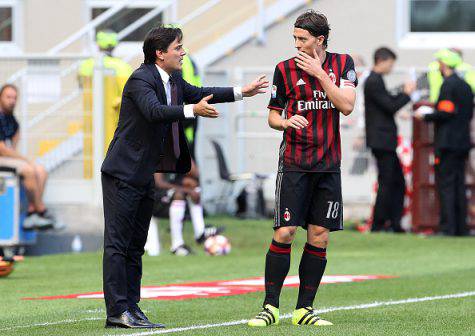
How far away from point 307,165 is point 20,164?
339 inches

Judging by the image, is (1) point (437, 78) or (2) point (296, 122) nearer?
(2) point (296, 122)

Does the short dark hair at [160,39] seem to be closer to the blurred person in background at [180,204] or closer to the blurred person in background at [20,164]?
the blurred person in background at [180,204]

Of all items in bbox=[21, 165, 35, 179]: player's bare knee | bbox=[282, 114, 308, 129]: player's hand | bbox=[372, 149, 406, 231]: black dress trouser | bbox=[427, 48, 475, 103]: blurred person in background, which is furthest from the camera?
bbox=[427, 48, 475, 103]: blurred person in background

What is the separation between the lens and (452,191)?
18094 millimetres

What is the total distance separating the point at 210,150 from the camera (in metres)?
20.3

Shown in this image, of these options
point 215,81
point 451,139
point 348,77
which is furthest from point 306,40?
point 215,81

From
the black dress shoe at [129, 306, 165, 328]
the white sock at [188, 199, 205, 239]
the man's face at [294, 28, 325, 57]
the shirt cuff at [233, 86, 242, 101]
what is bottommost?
the black dress shoe at [129, 306, 165, 328]

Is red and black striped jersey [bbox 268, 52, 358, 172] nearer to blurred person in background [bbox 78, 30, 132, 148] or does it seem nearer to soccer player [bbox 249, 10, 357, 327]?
soccer player [bbox 249, 10, 357, 327]

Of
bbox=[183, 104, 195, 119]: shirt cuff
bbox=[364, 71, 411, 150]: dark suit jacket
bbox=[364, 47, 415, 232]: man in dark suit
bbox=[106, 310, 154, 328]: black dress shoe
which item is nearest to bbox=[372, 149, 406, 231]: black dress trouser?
bbox=[364, 47, 415, 232]: man in dark suit

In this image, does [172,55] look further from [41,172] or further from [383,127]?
Answer: [383,127]

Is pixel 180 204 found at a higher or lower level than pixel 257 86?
lower

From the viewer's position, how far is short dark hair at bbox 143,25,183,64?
8.56 meters

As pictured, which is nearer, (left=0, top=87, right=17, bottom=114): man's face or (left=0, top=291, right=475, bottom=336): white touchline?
(left=0, top=291, right=475, bottom=336): white touchline

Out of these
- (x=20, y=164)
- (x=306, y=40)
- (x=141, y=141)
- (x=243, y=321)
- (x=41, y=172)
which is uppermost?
(x=306, y=40)
